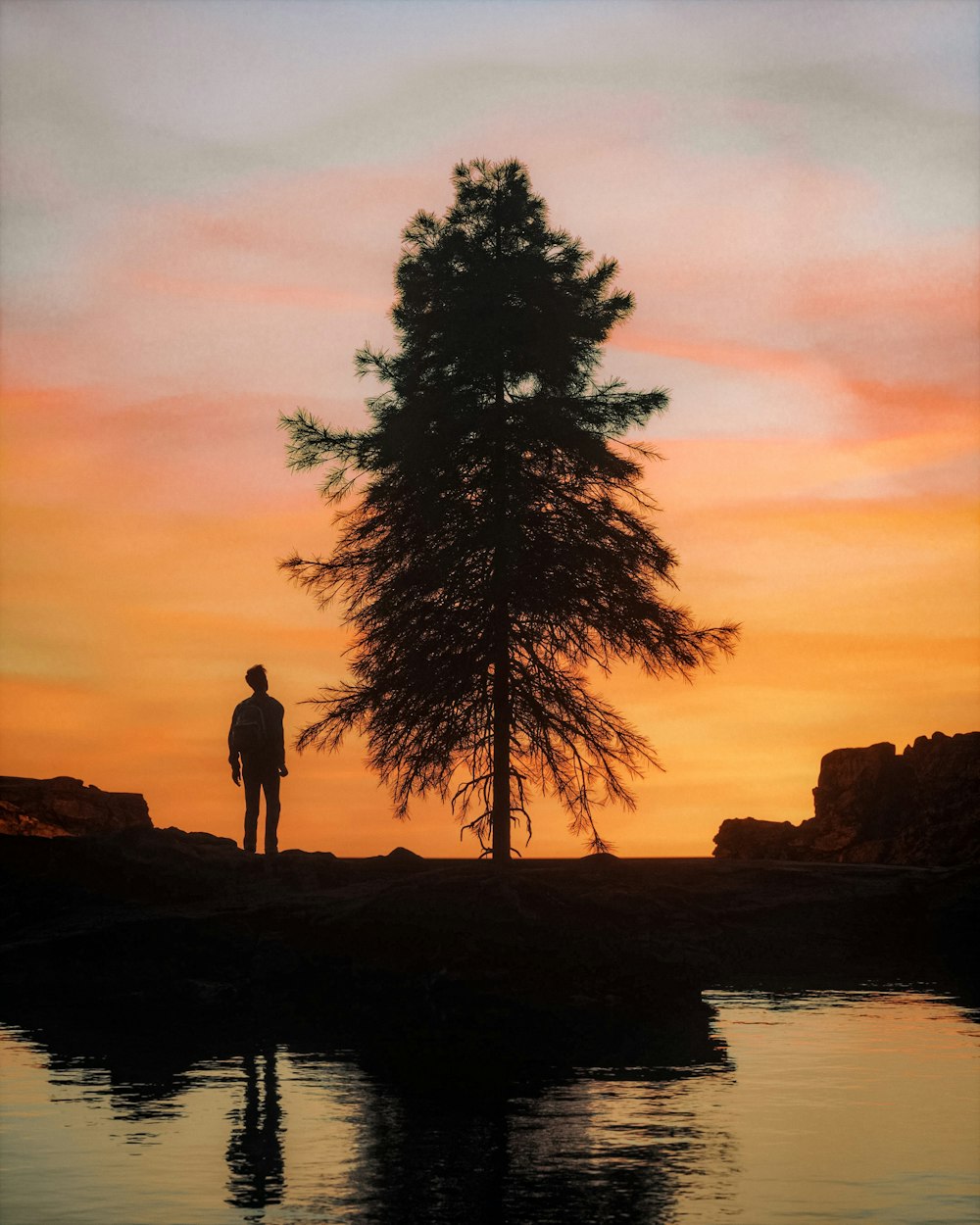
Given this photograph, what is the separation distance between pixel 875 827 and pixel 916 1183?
2091 cm

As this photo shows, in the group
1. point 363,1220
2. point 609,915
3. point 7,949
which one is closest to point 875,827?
point 609,915

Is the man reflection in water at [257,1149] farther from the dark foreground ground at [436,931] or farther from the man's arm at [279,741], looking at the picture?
the man's arm at [279,741]

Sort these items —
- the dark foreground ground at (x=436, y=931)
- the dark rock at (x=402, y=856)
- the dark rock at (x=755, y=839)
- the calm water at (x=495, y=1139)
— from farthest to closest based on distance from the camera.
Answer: the dark rock at (x=755, y=839) → the dark rock at (x=402, y=856) → the dark foreground ground at (x=436, y=931) → the calm water at (x=495, y=1139)

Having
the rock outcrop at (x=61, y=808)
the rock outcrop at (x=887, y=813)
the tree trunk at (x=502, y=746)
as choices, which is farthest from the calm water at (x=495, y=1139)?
the rock outcrop at (x=887, y=813)

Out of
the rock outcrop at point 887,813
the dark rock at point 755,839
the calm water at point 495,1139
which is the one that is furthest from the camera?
the dark rock at point 755,839

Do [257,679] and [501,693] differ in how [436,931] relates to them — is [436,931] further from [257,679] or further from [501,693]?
[501,693]

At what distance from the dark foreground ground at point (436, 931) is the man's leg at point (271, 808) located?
0.80m

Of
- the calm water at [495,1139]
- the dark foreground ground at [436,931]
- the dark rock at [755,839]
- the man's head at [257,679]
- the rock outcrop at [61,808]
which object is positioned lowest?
the calm water at [495,1139]

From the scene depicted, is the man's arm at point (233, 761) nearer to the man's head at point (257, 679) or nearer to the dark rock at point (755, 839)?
the man's head at point (257, 679)

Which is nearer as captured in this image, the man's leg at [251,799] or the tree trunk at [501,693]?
the man's leg at [251,799]

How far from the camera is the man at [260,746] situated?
1888 cm

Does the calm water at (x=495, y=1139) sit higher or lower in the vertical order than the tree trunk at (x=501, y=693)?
lower

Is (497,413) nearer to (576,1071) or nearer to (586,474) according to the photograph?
(586,474)

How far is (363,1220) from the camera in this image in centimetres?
614
